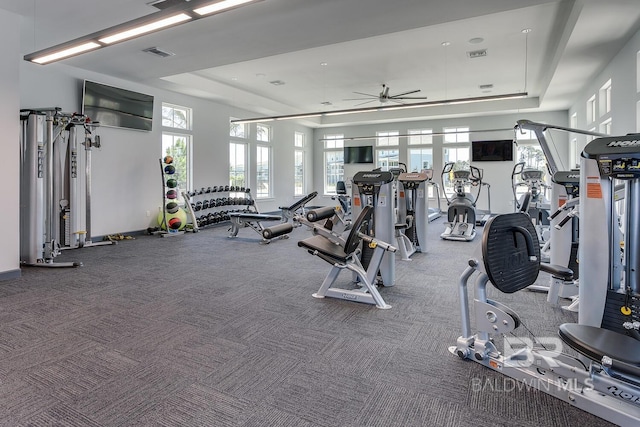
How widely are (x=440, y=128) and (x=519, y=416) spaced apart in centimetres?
1106

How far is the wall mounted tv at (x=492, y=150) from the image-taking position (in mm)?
10969

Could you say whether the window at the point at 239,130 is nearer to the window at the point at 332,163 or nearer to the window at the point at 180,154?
the window at the point at 180,154

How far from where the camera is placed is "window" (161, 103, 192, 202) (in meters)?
8.20

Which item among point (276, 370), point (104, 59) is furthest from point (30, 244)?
point (276, 370)

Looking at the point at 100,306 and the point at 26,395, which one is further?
the point at 100,306

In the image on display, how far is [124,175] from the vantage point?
285 inches

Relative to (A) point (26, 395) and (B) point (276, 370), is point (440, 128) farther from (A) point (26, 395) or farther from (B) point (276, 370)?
(A) point (26, 395)

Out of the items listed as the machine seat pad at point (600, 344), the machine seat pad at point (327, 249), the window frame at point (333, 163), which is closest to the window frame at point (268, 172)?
the window frame at point (333, 163)

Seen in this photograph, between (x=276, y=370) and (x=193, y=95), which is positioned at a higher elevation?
(x=193, y=95)

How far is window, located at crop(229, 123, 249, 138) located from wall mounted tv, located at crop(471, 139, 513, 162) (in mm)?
6733

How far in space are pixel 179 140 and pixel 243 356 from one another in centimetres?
721

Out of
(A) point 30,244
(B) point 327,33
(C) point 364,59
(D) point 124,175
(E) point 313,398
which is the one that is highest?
(C) point 364,59

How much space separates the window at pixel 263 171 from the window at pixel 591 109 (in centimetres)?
791

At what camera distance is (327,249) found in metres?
3.47
